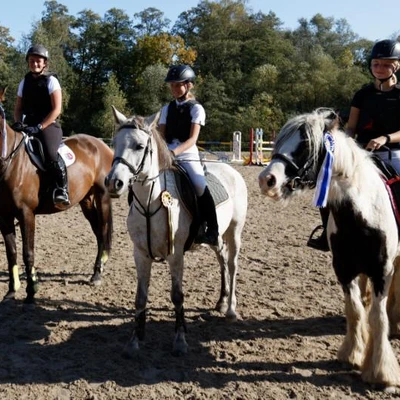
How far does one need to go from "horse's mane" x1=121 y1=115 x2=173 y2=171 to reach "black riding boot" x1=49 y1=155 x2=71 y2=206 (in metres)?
2.18

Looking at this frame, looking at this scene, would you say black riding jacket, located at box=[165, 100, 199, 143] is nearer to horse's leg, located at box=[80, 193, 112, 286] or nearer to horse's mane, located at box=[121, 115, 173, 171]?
horse's mane, located at box=[121, 115, 173, 171]

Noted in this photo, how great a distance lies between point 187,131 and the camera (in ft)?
15.3

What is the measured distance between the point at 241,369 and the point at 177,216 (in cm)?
140

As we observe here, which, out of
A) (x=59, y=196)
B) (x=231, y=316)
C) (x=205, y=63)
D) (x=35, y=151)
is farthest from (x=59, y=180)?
(x=205, y=63)

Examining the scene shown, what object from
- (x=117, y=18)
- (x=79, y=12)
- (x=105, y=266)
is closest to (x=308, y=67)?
(x=117, y=18)

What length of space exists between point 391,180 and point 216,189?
1.71 meters

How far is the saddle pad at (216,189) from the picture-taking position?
477 centimetres

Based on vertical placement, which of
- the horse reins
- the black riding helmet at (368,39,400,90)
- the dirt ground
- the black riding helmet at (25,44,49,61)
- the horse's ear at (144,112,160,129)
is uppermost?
the black riding helmet at (25,44,49,61)

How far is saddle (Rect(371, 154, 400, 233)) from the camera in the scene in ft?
12.2

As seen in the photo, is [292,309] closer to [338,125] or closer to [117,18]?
[338,125]

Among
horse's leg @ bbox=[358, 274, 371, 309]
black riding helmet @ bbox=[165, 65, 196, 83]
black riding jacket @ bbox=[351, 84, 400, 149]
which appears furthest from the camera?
horse's leg @ bbox=[358, 274, 371, 309]

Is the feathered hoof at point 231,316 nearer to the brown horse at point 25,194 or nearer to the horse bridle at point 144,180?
the horse bridle at point 144,180

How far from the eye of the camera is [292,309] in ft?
17.4

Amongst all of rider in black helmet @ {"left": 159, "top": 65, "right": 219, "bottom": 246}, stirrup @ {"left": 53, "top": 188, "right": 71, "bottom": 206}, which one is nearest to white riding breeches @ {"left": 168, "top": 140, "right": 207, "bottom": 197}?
rider in black helmet @ {"left": 159, "top": 65, "right": 219, "bottom": 246}
